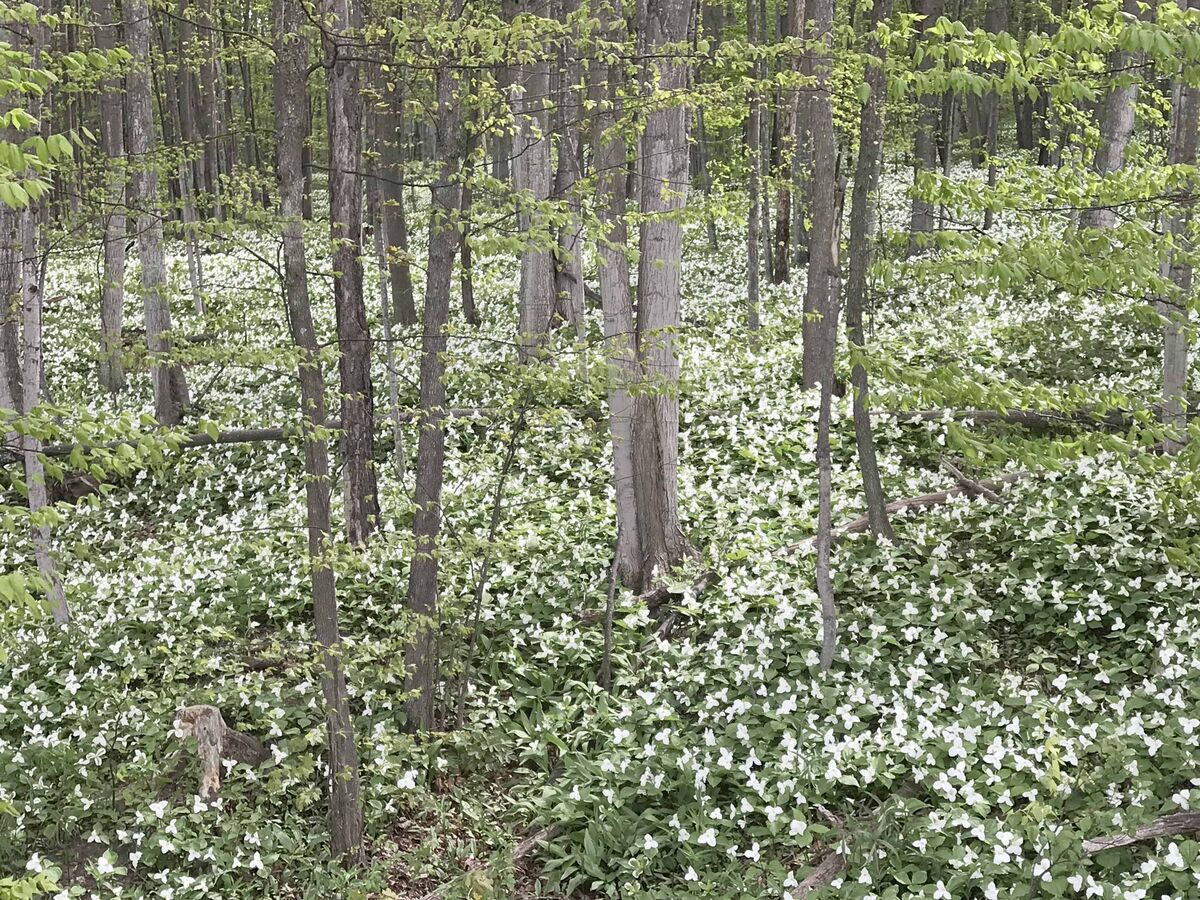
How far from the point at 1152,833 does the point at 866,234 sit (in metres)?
4.72

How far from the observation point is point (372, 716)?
6957 mm

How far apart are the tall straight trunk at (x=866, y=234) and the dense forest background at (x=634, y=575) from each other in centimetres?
4

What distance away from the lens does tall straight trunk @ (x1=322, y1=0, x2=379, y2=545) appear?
7.06m

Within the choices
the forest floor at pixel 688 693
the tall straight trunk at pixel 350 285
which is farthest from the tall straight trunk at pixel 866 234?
the tall straight trunk at pixel 350 285

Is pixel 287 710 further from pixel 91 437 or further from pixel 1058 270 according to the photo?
pixel 1058 270

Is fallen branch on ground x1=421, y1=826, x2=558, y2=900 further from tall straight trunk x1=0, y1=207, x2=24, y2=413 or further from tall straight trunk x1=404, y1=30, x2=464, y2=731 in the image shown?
tall straight trunk x1=0, y1=207, x2=24, y2=413

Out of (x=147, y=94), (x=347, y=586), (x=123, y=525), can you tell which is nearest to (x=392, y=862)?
(x=347, y=586)

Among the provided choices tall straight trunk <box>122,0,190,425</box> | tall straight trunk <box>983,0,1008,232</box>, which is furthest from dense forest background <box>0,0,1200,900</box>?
tall straight trunk <box>983,0,1008,232</box>

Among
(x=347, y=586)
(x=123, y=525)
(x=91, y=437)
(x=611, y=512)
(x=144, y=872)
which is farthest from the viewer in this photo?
(x=123, y=525)

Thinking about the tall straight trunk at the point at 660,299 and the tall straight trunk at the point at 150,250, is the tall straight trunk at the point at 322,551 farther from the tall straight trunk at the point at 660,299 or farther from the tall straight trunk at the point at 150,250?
the tall straight trunk at the point at 150,250

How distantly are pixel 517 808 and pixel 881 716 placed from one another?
2.45m

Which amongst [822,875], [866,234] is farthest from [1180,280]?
[822,875]

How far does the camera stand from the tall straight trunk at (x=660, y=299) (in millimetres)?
7448

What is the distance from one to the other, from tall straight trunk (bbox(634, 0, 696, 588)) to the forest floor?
382 mm
